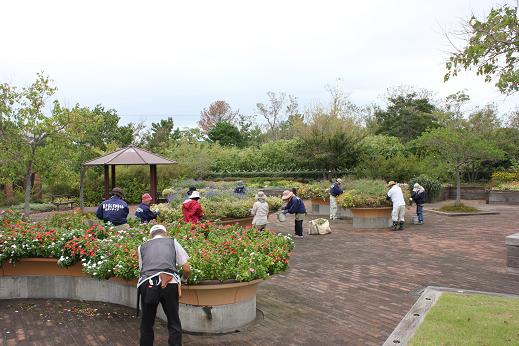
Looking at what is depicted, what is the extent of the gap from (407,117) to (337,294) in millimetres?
34153

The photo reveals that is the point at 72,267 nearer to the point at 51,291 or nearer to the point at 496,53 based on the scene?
the point at 51,291

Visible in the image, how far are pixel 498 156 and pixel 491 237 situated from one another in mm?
6809

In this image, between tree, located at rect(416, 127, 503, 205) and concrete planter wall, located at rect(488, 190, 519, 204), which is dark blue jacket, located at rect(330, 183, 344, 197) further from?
concrete planter wall, located at rect(488, 190, 519, 204)

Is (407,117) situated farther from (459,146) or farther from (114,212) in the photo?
(114,212)

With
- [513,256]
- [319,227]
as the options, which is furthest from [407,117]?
[513,256]

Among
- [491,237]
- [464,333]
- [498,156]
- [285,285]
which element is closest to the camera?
[464,333]

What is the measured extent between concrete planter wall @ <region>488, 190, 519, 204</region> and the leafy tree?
14.9 meters

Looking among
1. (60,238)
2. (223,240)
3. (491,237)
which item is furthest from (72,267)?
(491,237)

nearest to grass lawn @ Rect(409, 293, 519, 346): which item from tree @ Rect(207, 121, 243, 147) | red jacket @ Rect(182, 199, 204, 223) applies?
red jacket @ Rect(182, 199, 204, 223)

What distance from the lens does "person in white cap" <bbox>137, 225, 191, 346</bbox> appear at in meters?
4.88

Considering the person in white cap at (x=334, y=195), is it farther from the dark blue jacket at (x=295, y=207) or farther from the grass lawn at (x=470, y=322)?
the grass lawn at (x=470, y=322)

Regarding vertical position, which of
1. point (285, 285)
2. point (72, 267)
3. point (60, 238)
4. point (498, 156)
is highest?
point (498, 156)

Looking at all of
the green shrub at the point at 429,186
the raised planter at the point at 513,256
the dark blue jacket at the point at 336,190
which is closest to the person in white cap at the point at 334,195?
the dark blue jacket at the point at 336,190

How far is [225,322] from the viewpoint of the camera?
5863 millimetres
